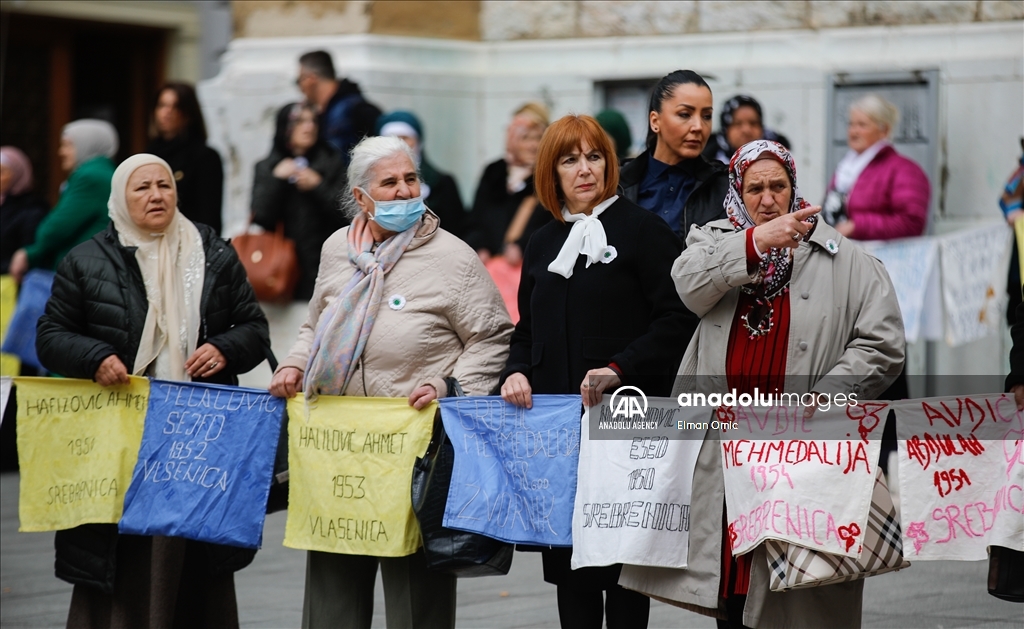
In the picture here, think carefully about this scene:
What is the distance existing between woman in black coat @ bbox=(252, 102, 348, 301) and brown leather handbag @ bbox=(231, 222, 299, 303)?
0.31ft

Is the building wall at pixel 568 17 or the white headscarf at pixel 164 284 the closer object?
the white headscarf at pixel 164 284

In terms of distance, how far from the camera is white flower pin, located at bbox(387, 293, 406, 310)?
5.89m

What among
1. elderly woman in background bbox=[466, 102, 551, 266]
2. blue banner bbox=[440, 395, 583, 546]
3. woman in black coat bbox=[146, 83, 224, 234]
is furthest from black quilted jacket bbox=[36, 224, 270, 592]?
woman in black coat bbox=[146, 83, 224, 234]

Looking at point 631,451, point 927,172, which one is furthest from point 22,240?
point 631,451

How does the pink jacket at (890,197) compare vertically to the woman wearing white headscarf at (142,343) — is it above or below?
above

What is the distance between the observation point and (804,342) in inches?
207

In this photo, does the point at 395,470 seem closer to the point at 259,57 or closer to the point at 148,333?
the point at 148,333

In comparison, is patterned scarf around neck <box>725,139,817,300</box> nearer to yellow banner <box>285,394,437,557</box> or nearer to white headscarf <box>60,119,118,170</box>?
yellow banner <box>285,394,437,557</box>

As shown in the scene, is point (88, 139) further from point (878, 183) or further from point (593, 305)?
point (593, 305)

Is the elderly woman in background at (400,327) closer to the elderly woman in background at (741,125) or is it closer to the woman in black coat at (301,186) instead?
the elderly woman in background at (741,125)

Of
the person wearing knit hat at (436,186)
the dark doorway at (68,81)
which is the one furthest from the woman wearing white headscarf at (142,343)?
the dark doorway at (68,81)

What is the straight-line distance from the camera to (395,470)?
19.5ft

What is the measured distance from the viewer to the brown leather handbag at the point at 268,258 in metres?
10.7

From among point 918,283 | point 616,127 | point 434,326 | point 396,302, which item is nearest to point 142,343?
point 396,302
